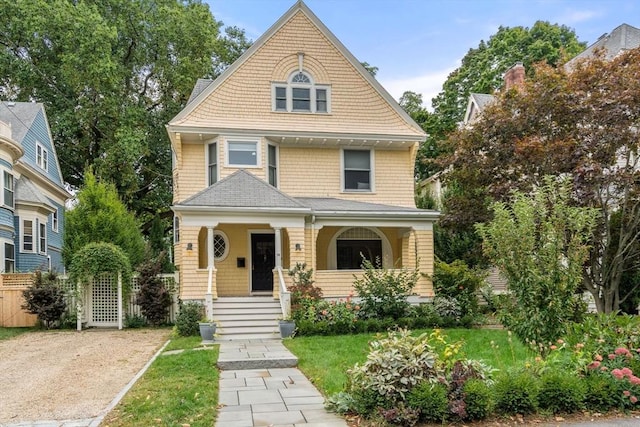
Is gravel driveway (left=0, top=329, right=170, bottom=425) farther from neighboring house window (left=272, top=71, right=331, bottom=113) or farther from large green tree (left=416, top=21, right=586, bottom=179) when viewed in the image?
large green tree (left=416, top=21, right=586, bottom=179)

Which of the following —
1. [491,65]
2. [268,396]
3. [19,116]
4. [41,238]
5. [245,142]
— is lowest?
[268,396]

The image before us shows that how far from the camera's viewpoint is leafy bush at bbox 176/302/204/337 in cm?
1293

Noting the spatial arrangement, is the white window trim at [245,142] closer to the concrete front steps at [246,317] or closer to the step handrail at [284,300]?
the step handrail at [284,300]

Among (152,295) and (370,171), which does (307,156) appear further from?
(152,295)

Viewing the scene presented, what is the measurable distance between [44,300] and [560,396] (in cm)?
1473

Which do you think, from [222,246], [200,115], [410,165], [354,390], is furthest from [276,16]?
[354,390]

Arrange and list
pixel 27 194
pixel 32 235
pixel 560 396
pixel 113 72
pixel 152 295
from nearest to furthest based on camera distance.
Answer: pixel 560 396
pixel 152 295
pixel 27 194
pixel 32 235
pixel 113 72

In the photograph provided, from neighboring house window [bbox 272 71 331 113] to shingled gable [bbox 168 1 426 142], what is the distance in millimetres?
291

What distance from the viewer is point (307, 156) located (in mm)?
17047

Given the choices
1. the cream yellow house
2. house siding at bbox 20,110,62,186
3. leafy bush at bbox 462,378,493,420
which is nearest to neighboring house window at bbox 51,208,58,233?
house siding at bbox 20,110,62,186

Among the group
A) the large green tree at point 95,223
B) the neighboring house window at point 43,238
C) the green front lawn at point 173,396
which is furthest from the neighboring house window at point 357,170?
the neighboring house window at point 43,238

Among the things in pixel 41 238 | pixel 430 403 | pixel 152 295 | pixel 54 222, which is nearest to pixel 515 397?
pixel 430 403

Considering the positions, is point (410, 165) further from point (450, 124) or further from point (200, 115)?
point (450, 124)

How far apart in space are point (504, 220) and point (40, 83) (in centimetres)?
2706
